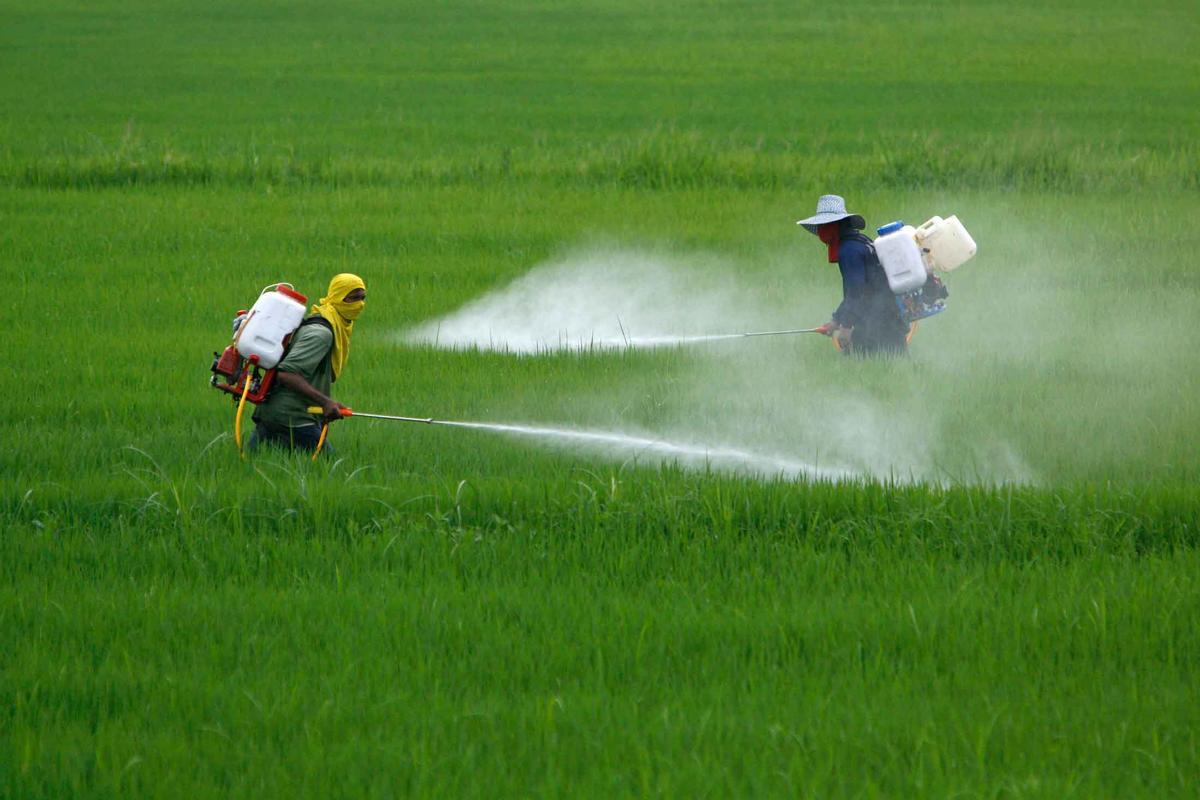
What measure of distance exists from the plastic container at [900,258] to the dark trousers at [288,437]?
4106 mm

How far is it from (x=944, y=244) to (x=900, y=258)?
565 millimetres

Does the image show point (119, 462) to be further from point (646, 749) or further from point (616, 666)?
point (646, 749)

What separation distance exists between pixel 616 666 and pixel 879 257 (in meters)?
5.18

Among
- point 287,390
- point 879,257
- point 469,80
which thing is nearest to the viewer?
point 287,390

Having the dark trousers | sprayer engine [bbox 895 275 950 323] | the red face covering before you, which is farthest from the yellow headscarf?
sprayer engine [bbox 895 275 950 323]

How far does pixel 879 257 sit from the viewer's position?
9.34 metres

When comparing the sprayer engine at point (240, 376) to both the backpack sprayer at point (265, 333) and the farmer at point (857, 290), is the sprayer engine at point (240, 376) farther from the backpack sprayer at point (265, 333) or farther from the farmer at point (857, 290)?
the farmer at point (857, 290)

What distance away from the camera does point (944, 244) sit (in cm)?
962

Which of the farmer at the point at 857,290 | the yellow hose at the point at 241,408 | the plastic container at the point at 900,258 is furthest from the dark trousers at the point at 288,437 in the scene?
the plastic container at the point at 900,258

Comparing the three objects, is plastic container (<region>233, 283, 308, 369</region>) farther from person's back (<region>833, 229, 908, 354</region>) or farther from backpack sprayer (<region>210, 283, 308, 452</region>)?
person's back (<region>833, 229, 908, 354</region>)

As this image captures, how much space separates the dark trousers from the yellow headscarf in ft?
1.20

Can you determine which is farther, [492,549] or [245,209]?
[245,209]

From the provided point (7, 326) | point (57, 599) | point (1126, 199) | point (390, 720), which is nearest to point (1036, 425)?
point (390, 720)

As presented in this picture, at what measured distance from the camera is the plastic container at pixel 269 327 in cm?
705
